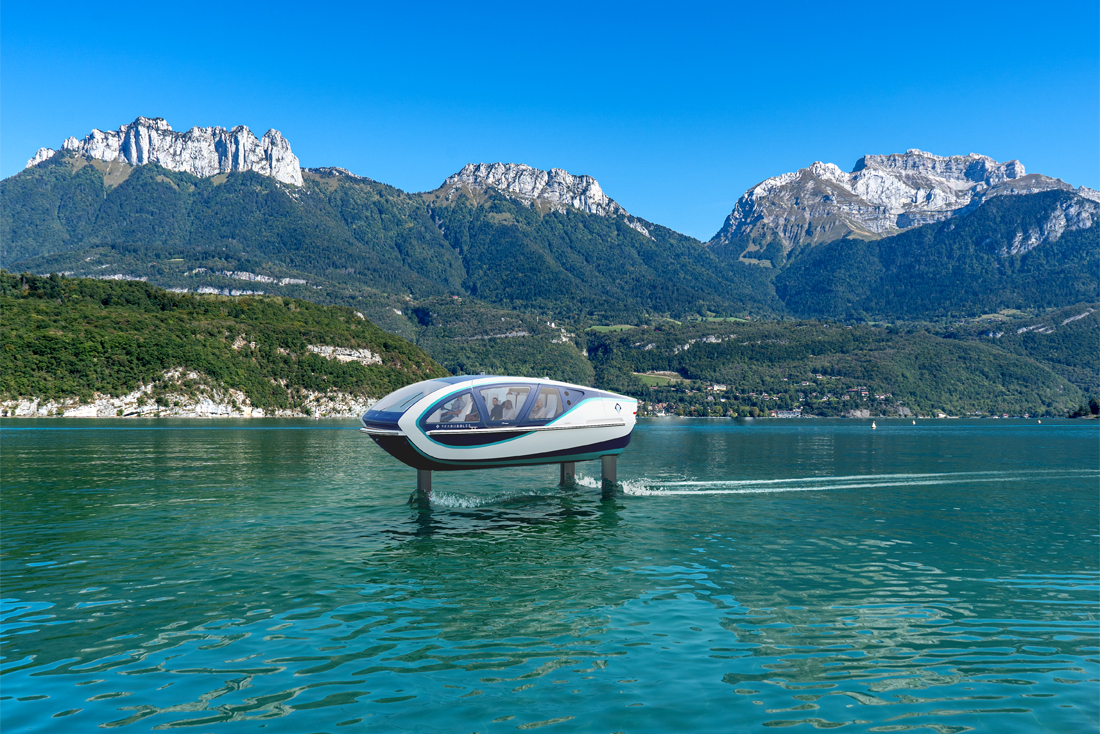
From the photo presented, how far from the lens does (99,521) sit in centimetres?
2186

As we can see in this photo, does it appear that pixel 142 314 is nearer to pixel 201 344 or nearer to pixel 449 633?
pixel 201 344

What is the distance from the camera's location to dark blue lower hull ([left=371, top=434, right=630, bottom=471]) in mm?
22062

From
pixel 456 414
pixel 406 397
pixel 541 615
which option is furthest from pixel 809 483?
pixel 541 615

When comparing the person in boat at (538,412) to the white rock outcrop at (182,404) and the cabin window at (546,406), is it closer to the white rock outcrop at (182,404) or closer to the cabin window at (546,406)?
the cabin window at (546,406)

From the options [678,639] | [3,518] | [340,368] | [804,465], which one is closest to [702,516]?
[678,639]

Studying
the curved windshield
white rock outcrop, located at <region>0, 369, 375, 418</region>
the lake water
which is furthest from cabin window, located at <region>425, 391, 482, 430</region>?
white rock outcrop, located at <region>0, 369, 375, 418</region>

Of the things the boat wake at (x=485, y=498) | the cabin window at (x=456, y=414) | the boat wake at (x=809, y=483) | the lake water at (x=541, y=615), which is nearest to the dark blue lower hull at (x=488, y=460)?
the cabin window at (x=456, y=414)

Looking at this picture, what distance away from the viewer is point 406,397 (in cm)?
2241

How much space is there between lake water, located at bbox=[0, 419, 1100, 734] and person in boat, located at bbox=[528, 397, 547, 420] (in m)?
3.58

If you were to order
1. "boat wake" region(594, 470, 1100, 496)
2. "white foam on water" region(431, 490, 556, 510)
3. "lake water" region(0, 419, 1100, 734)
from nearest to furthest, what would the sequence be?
1. "lake water" region(0, 419, 1100, 734)
2. "white foam on water" region(431, 490, 556, 510)
3. "boat wake" region(594, 470, 1100, 496)

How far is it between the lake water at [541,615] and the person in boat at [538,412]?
358cm

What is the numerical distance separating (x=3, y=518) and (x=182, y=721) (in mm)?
20367

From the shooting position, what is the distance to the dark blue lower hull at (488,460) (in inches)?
869

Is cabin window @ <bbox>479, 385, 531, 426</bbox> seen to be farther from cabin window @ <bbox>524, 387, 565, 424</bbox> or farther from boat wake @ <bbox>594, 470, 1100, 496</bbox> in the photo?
boat wake @ <bbox>594, 470, 1100, 496</bbox>
